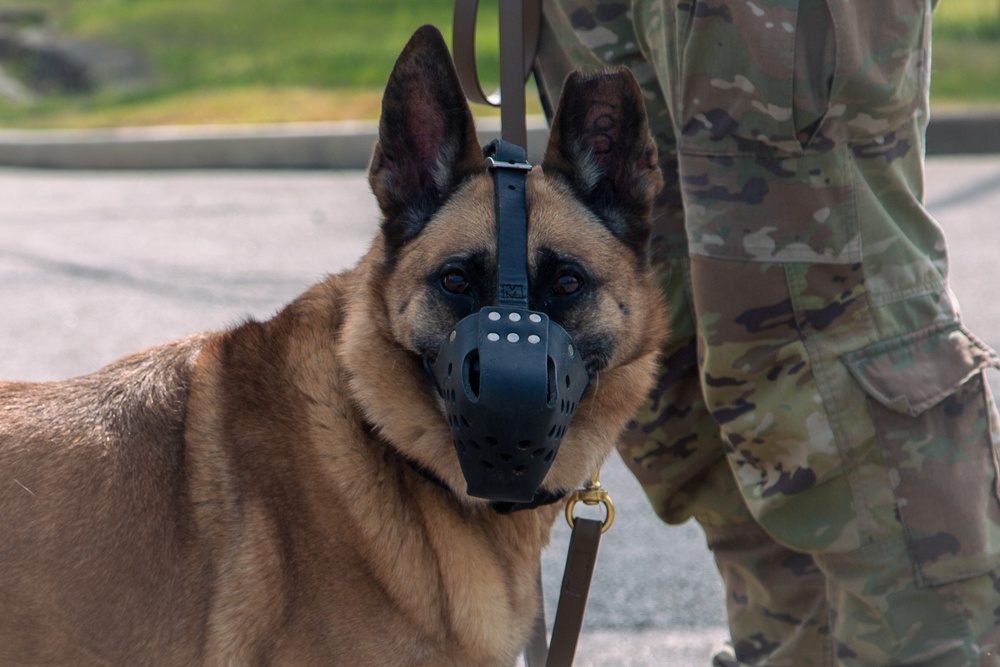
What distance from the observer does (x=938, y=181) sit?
8.30 metres

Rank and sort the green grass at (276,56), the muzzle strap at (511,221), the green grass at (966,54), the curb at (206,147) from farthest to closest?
the green grass at (276,56) < the green grass at (966,54) < the curb at (206,147) < the muzzle strap at (511,221)

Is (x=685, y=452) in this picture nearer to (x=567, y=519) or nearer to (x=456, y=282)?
(x=567, y=519)

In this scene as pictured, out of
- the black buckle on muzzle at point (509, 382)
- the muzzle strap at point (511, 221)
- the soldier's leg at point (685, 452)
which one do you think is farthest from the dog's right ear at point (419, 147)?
the soldier's leg at point (685, 452)

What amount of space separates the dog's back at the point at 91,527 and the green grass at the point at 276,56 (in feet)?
31.7

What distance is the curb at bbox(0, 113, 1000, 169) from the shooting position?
31.4 ft

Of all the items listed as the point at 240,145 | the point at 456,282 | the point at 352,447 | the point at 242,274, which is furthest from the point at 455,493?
the point at 240,145

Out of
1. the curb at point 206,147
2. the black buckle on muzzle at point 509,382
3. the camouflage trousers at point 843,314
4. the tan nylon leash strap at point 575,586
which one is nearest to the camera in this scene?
the black buckle on muzzle at point 509,382

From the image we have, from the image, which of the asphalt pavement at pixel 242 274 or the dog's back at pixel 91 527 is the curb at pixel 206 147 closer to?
the asphalt pavement at pixel 242 274

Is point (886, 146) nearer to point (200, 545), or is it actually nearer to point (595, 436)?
point (595, 436)

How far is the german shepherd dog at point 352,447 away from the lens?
201cm

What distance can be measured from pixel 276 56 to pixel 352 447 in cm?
1351

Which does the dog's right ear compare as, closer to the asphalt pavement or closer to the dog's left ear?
the dog's left ear

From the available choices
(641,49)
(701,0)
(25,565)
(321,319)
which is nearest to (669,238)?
(641,49)

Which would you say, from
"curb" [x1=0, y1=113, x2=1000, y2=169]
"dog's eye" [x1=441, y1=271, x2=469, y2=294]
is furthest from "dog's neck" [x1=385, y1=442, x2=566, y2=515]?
"curb" [x1=0, y1=113, x2=1000, y2=169]
